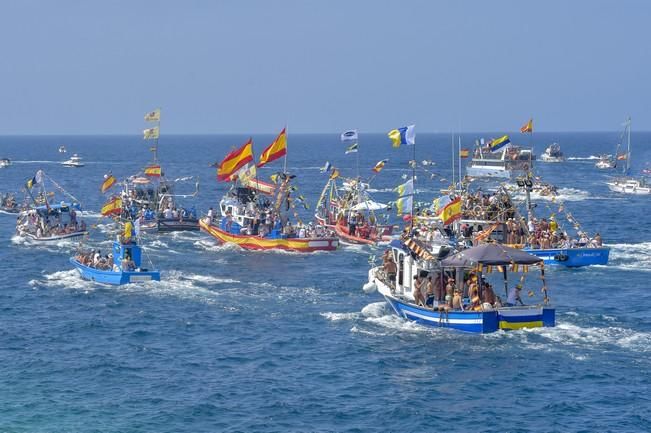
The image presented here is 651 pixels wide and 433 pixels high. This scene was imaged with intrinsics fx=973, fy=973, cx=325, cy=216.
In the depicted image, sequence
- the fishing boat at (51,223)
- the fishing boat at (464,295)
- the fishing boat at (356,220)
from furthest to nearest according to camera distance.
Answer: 1. the fishing boat at (51,223)
2. the fishing boat at (356,220)
3. the fishing boat at (464,295)

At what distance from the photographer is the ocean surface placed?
114ft

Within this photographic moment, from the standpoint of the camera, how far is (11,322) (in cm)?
4962

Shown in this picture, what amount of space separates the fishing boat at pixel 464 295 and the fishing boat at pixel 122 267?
16.2 metres

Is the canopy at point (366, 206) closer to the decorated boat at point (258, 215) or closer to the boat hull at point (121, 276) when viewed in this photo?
the decorated boat at point (258, 215)

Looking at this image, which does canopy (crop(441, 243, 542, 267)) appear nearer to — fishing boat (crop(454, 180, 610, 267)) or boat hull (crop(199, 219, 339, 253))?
fishing boat (crop(454, 180, 610, 267))

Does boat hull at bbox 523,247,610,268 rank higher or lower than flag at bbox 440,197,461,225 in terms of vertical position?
lower

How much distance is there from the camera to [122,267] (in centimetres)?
5750

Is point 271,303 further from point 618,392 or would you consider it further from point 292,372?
point 618,392

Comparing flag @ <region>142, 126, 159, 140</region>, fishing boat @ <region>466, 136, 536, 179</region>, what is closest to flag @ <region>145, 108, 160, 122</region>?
flag @ <region>142, 126, 159, 140</region>

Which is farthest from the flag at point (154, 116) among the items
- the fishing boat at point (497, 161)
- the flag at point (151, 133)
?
the fishing boat at point (497, 161)

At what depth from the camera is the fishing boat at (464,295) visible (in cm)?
4403

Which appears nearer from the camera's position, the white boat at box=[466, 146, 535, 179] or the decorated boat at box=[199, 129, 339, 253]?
the decorated boat at box=[199, 129, 339, 253]

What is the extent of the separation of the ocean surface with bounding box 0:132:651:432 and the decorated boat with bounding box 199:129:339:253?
6962 millimetres

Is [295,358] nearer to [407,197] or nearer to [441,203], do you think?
[407,197]
